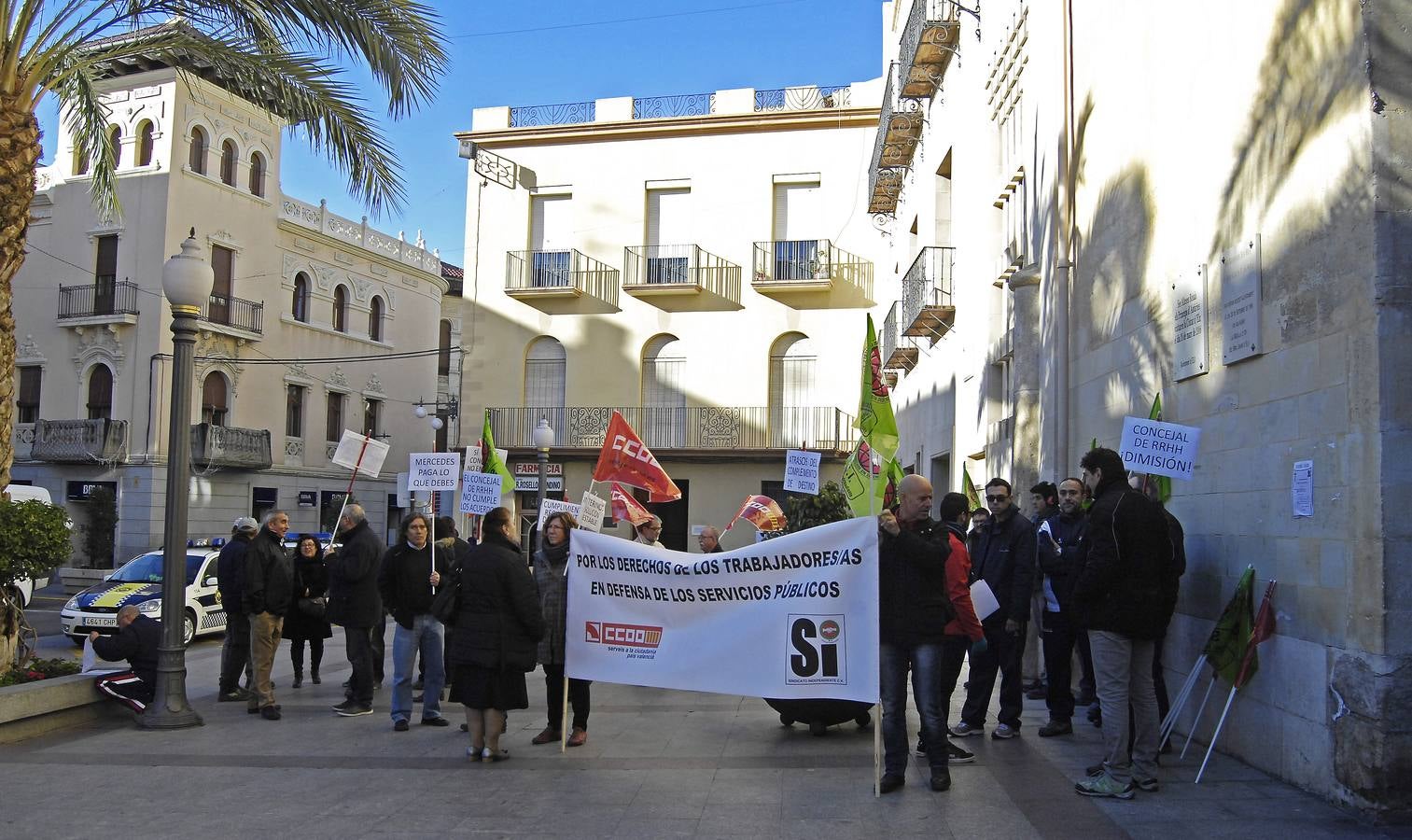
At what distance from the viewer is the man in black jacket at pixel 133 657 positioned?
391 inches

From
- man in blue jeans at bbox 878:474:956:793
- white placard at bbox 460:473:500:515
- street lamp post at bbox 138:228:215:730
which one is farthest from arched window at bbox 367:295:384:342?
man in blue jeans at bbox 878:474:956:793

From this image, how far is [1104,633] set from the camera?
22.3 feet

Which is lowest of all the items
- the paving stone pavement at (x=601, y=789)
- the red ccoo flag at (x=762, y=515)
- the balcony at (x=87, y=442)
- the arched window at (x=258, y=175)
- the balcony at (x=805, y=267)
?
the paving stone pavement at (x=601, y=789)

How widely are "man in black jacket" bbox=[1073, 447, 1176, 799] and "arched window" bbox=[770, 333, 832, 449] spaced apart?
919 inches

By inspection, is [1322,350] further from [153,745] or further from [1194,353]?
[153,745]

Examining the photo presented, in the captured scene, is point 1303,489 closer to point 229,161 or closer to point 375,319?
point 229,161

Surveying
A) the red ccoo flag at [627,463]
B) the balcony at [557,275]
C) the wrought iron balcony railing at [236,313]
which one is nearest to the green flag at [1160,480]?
the red ccoo flag at [627,463]

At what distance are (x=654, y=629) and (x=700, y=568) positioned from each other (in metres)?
0.60

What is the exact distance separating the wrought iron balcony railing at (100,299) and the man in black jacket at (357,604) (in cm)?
2827

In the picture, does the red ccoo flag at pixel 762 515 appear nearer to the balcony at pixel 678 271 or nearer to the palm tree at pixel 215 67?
the palm tree at pixel 215 67

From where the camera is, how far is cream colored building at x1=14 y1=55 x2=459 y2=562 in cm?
3453

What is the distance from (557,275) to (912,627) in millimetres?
24996

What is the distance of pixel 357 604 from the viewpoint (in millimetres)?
10414

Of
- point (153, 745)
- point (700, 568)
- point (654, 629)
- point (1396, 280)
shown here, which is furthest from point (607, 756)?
point (1396, 280)
